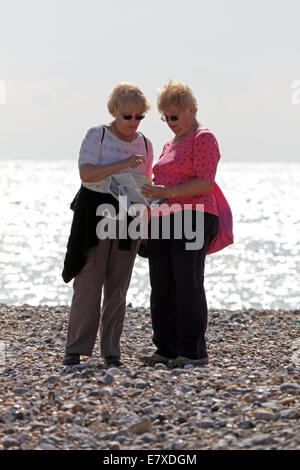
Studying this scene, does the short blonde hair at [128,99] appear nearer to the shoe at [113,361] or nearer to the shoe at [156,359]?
the shoe at [113,361]

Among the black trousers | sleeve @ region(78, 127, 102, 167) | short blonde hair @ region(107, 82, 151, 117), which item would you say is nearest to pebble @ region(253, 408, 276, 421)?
the black trousers

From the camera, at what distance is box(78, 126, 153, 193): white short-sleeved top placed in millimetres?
6113

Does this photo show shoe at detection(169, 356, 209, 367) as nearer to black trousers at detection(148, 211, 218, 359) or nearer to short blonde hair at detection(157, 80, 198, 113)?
black trousers at detection(148, 211, 218, 359)

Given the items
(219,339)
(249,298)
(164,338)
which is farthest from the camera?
(249,298)

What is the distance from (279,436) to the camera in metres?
4.63

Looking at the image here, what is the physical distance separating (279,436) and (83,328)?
7.30 feet

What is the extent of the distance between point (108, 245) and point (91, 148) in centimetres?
73

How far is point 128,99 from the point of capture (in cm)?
595

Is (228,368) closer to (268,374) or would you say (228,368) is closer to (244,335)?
(268,374)

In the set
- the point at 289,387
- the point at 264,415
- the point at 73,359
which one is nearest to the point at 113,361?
the point at 73,359

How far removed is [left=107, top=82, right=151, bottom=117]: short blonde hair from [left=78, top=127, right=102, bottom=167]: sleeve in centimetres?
23

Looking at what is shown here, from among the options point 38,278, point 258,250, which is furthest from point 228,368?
point 258,250

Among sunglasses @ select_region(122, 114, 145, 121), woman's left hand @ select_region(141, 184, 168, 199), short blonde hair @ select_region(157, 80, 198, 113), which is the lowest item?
woman's left hand @ select_region(141, 184, 168, 199)

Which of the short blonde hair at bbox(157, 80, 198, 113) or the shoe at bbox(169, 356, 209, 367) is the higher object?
the short blonde hair at bbox(157, 80, 198, 113)
